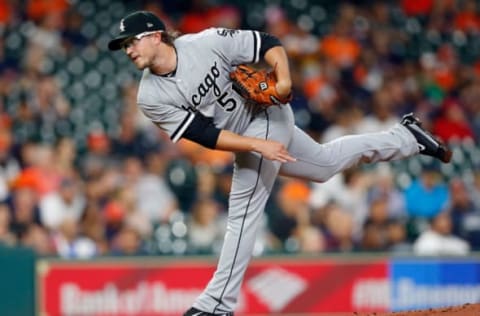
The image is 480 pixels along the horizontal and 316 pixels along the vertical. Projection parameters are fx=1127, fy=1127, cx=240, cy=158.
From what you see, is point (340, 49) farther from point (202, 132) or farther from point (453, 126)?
point (202, 132)

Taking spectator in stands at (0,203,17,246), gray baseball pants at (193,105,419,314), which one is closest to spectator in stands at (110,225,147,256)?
spectator in stands at (0,203,17,246)

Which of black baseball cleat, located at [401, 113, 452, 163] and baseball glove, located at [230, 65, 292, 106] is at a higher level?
baseball glove, located at [230, 65, 292, 106]

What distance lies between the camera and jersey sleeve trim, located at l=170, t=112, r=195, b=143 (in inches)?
207

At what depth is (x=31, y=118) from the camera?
10273mm

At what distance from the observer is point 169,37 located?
5.36m

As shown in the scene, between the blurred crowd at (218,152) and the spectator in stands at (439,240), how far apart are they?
11 mm

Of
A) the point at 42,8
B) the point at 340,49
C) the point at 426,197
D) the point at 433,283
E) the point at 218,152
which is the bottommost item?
the point at 433,283

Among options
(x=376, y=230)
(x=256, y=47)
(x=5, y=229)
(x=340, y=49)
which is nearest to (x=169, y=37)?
(x=256, y=47)

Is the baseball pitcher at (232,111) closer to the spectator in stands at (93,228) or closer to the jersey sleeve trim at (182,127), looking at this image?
the jersey sleeve trim at (182,127)

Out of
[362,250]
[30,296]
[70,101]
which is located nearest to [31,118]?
[70,101]

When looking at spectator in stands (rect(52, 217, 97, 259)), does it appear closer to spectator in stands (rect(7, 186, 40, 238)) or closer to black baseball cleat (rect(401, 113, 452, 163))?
spectator in stands (rect(7, 186, 40, 238))

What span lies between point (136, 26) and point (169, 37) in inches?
9.0

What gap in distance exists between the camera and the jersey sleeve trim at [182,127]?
5.27m

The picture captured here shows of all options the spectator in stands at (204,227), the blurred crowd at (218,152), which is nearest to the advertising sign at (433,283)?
the blurred crowd at (218,152)
